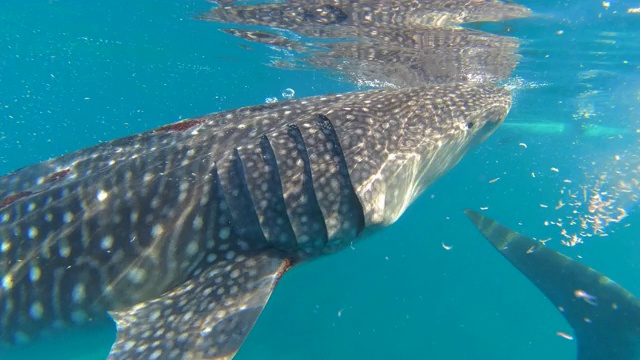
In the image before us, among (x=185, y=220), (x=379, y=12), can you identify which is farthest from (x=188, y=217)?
(x=379, y=12)

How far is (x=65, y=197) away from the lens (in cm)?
401

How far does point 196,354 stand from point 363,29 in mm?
10570

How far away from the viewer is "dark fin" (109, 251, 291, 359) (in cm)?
295

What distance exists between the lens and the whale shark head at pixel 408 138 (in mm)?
4031

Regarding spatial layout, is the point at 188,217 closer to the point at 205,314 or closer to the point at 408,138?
the point at 205,314

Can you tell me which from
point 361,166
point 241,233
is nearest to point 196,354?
point 241,233

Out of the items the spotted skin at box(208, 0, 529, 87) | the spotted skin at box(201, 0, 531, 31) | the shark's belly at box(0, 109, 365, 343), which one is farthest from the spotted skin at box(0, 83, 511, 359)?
the spotted skin at box(208, 0, 529, 87)

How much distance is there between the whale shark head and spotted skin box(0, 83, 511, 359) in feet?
0.08

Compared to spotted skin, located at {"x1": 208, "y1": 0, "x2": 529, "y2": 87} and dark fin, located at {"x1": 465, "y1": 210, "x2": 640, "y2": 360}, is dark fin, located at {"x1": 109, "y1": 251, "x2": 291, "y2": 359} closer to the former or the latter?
dark fin, located at {"x1": 465, "y1": 210, "x2": 640, "y2": 360}

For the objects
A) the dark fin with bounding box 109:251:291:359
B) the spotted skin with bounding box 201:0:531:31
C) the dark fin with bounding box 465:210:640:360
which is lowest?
the dark fin with bounding box 465:210:640:360

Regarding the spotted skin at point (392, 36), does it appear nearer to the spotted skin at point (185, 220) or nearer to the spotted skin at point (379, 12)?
the spotted skin at point (379, 12)

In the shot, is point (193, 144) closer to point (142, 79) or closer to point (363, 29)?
point (363, 29)

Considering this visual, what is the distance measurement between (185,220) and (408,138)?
2473 millimetres

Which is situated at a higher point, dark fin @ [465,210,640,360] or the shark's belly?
the shark's belly
